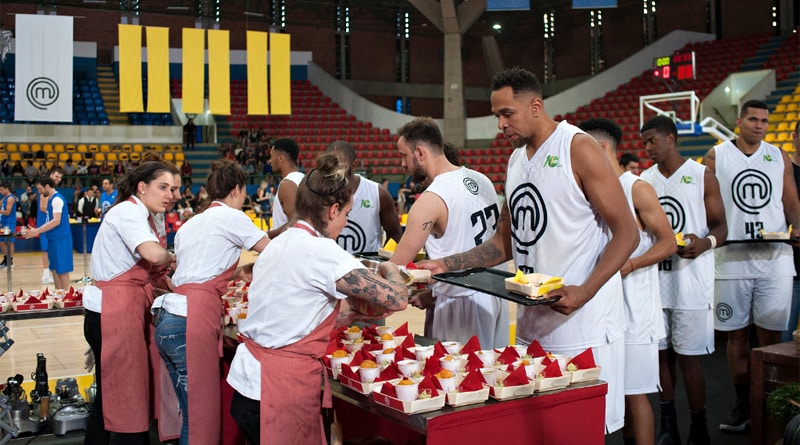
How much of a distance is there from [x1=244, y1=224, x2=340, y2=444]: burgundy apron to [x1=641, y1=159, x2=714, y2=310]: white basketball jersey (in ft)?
7.51

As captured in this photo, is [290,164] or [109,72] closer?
[290,164]

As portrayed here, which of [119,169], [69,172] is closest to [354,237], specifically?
[119,169]

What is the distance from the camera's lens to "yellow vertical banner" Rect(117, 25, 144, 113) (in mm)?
12695

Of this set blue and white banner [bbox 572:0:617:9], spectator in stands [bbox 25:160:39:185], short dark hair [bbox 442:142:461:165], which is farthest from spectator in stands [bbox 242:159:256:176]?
short dark hair [bbox 442:142:461:165]

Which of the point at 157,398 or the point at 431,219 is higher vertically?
the point at 431,219

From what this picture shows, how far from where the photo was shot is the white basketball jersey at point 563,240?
2678 millimetres

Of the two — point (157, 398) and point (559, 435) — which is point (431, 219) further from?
point (157, 398)

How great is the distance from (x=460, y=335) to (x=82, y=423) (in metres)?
2.42

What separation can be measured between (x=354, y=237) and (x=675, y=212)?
1850 millimetres

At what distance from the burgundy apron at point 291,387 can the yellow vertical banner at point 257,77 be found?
1189 centimetres

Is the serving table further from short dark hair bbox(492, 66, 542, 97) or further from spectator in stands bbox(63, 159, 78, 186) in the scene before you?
spectator in stands bbox(63, 159, 78, 186)

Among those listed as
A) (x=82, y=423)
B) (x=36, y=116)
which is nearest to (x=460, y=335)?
(x=82, y=423)

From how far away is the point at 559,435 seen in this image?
93.5 inches

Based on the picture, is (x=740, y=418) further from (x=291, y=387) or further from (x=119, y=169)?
(x=119, y=169)
